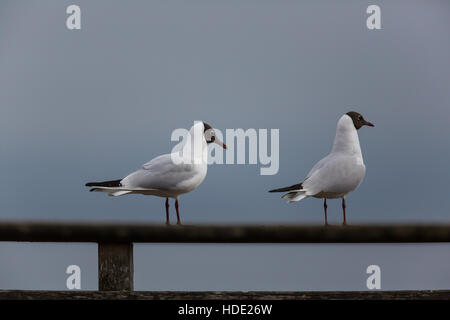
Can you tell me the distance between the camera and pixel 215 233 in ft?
8.99

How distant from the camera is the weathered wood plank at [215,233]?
2.74 metres

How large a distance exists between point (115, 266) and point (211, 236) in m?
0.51

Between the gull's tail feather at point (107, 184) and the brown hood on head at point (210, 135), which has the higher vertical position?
the brown hood on head at point (210, 135)

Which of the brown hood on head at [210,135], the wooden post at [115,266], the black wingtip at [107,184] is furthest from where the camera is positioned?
the brown hood on head at [210,135]

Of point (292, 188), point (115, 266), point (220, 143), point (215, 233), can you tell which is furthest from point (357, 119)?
point (115, 266)

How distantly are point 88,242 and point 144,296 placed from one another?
38 cm

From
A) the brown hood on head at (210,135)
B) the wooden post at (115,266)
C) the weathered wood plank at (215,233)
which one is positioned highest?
the brown hood on head at (210,135)

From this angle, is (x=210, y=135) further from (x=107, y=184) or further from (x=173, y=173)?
(x=107, y=184)

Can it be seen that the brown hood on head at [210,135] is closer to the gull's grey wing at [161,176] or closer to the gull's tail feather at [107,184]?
the gull's grey wing at [161,176]

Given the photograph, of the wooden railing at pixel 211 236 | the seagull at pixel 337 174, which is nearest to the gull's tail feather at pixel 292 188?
the seagull at pixel 337 174
